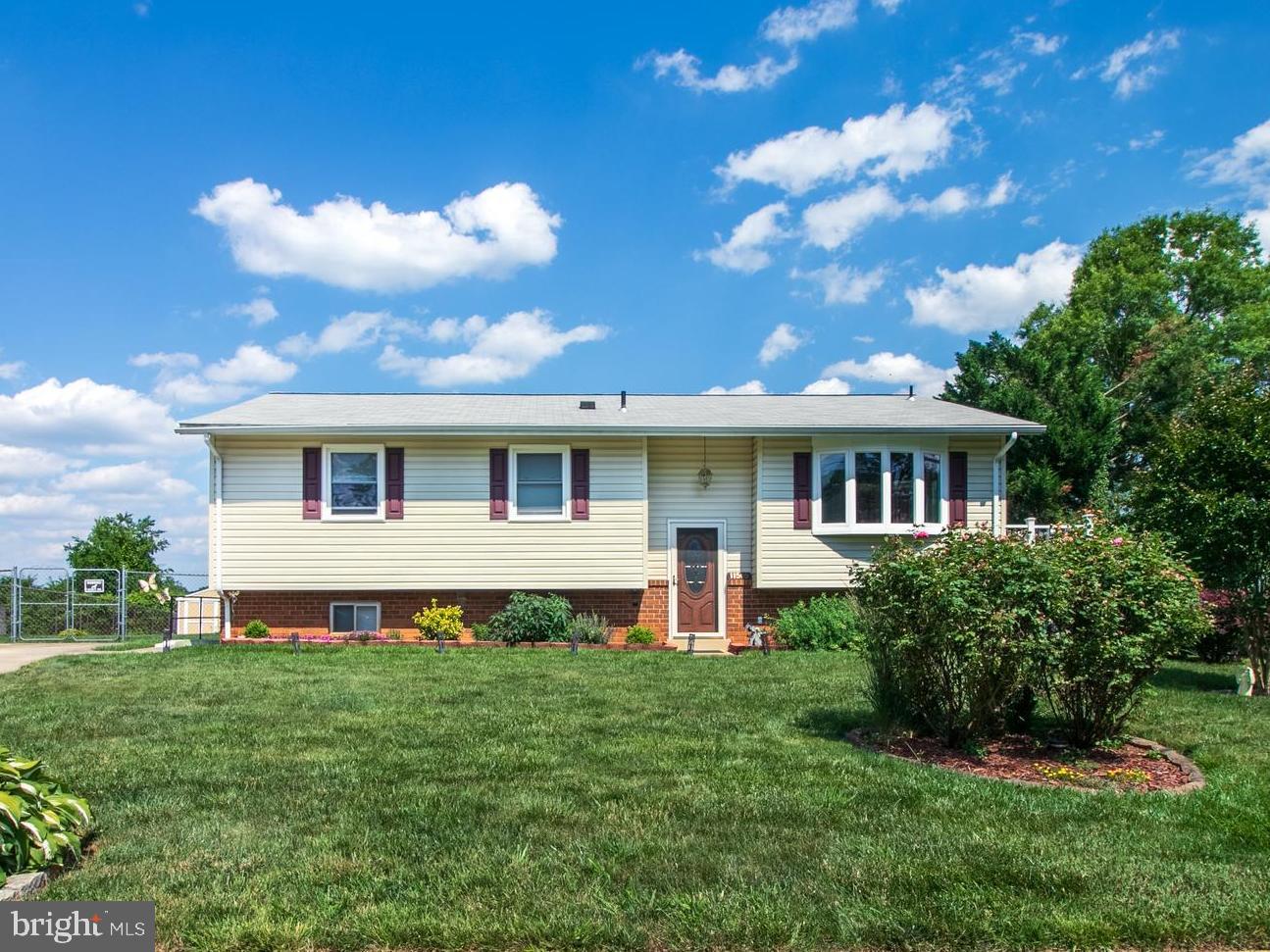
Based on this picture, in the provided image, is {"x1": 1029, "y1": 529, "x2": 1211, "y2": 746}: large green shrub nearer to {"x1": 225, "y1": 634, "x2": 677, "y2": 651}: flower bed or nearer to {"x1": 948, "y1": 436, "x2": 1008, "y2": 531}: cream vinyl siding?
{"x1": 225, "y1": 634, "x2": 677, "y2": 651}: flower bed

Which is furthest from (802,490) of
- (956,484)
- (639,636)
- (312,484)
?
(312,484)

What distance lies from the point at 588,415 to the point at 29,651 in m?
9.70

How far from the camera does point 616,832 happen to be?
4.63m

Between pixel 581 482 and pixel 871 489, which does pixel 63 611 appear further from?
pixel 871 489

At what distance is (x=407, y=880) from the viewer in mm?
3975

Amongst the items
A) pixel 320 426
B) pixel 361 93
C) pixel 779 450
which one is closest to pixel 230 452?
pixel 320 426

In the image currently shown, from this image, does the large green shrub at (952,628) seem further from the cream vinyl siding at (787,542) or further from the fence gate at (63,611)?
the fence gate at (63,611)

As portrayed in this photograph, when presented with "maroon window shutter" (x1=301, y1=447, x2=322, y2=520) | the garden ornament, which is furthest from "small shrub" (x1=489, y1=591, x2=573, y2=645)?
the garden ornament

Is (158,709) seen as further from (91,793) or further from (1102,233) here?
(1102,233)

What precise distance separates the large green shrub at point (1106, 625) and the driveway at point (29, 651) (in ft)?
39.8

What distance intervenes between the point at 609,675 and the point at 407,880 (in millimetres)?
6662

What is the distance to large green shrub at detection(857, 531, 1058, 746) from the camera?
601cm

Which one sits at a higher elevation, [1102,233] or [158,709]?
[1102,233]

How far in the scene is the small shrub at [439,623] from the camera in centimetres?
1477
